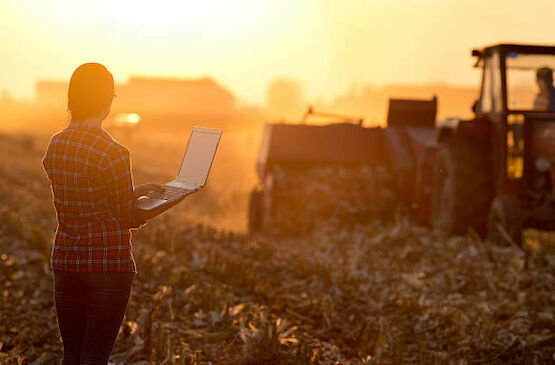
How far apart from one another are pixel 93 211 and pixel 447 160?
544cm

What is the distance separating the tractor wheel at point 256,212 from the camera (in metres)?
9.08

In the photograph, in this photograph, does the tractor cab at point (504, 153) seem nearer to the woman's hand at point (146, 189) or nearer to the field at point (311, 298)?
the field at point (311, 298)

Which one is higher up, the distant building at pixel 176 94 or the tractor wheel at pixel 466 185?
the distant building at pixel 176 94

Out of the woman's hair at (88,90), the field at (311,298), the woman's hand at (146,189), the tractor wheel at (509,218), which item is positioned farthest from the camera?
the tractor wheel at (509,218)

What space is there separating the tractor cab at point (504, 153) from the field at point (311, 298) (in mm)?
355

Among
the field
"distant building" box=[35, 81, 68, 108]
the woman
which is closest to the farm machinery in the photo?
the field

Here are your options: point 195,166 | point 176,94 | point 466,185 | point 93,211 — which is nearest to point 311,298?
point 466,185

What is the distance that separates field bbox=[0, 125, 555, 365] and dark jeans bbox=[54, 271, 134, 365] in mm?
1124

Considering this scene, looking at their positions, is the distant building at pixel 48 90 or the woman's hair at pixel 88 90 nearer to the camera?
the woman's hair at pixel 88 90

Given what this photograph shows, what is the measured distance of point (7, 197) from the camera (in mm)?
10414

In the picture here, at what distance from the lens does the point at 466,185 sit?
6.89 meters

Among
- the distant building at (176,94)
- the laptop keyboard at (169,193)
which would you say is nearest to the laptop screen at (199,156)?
the laptop keyboard at (169,193)

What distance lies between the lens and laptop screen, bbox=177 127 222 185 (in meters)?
2.96

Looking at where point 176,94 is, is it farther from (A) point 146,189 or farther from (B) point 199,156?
(A) point 146,189
